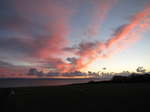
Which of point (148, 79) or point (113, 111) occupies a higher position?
point (148, 79)

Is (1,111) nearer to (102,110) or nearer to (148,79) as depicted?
(102,110)

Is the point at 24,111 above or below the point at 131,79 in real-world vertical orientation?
below

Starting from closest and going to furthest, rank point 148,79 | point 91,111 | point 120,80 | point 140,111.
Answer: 1. point 140,111
2. point 91,111
3. point 148,79
4. point 120,80

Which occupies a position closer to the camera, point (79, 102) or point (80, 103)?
point (80, 103)

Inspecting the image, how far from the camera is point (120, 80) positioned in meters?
73.1

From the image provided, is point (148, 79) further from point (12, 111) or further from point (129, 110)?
point (12, 111)

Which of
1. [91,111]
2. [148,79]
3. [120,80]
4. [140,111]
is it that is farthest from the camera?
[120,80]

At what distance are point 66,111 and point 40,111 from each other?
230 centimetres

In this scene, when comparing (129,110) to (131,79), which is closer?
(129,110)

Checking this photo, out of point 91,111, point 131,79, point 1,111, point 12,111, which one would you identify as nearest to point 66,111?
point 91,111

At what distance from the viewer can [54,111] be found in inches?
429

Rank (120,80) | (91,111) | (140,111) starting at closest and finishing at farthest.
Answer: (140,111)
(91,111)
(120,80)

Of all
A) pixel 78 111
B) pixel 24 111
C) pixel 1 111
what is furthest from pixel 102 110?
pixel 1 111

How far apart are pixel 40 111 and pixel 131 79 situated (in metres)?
68.9
